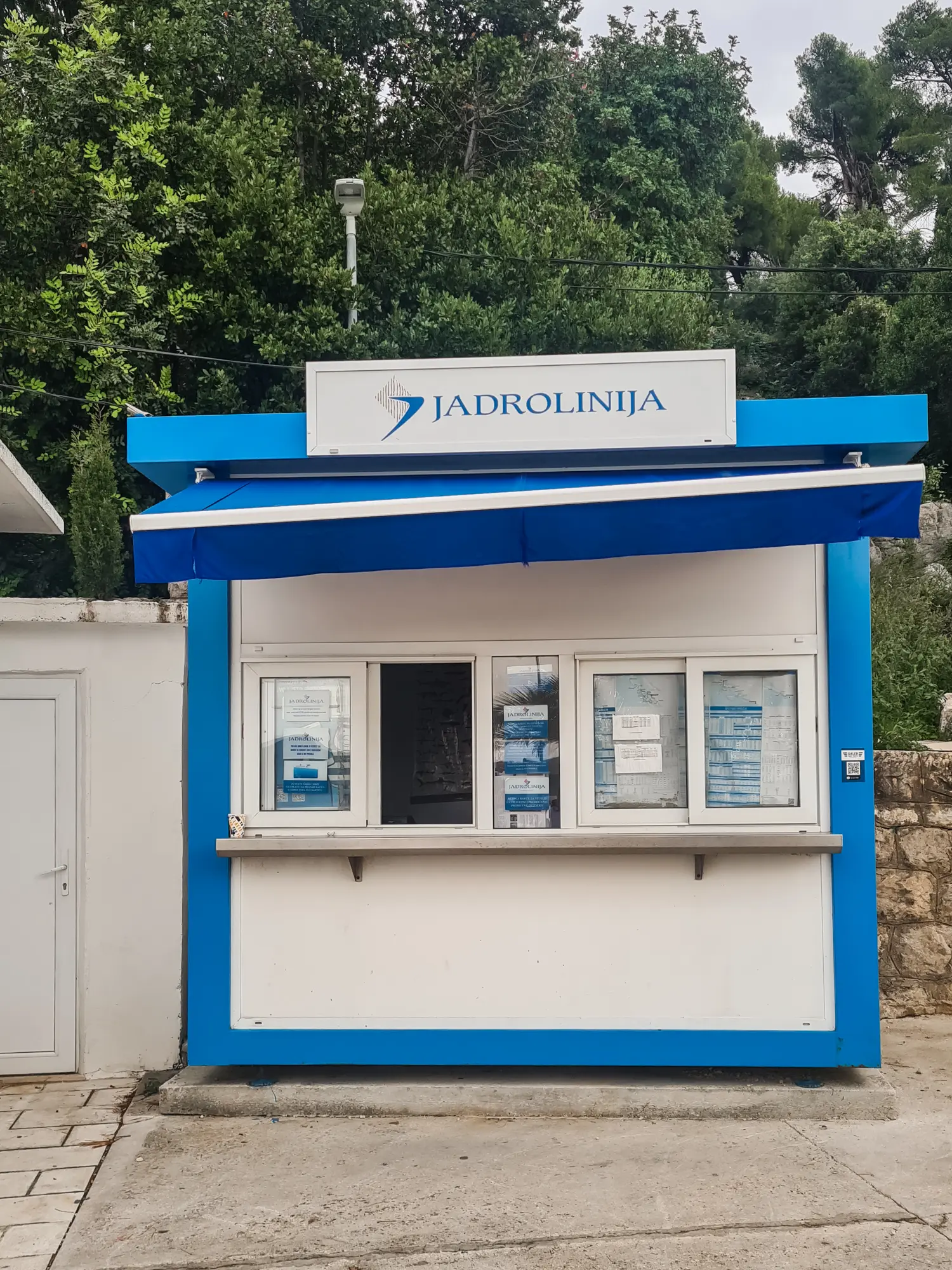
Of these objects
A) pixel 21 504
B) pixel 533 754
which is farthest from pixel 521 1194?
pixel 21 504

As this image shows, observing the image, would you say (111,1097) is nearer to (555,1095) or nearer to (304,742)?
(304,742)

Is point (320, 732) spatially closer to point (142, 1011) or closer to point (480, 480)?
point (480, 480)

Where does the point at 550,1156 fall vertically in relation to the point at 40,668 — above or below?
below

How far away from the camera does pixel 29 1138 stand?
196 inches

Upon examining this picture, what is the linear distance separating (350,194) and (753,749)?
31.7 feet

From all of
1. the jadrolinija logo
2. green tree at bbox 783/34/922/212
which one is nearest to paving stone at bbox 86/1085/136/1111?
the jadrolinija logo

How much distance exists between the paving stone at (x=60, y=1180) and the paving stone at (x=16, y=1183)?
1cm

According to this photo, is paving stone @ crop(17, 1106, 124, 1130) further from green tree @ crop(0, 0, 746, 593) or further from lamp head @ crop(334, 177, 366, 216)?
lamp head @ crop(334, 177, 366, 216)

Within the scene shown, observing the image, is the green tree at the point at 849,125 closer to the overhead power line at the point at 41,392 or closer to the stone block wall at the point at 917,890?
the overhead power line at the point at 41,392

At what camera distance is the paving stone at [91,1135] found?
16.1 feet

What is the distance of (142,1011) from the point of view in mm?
5793

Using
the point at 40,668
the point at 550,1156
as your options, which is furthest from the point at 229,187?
the point at 550,1156

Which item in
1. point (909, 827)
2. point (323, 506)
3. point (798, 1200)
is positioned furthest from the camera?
point (909, 827)

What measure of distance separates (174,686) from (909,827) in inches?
169
